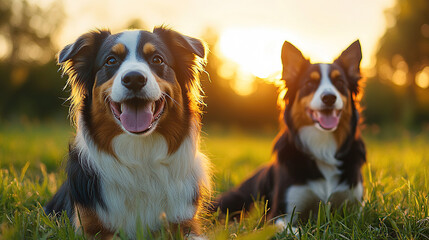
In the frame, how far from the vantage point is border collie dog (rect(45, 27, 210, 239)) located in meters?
2.67

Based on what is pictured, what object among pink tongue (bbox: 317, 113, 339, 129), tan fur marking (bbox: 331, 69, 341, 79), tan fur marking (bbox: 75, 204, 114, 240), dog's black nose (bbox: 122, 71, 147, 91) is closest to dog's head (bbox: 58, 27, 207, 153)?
dog's black nose (bbox: 122, 71, 147, 91)

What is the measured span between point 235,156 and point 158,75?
6348mm

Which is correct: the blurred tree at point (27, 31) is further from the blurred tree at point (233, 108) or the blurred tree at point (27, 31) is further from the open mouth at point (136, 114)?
the open mouth at point (136, 114)

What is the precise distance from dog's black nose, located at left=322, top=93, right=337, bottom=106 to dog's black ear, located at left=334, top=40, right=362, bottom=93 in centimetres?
52

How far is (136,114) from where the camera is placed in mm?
2709

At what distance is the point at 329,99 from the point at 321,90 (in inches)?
5.4

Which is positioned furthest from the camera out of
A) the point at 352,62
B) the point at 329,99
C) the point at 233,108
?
the point at 233,108

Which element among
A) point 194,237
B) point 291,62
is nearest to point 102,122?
point 194,237

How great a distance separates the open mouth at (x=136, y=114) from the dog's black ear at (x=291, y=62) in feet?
6.65

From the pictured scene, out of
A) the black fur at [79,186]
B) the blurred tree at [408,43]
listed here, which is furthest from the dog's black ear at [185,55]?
the blurred tree at [408,43]

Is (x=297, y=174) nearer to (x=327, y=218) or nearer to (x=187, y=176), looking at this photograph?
(x=327, y=218)

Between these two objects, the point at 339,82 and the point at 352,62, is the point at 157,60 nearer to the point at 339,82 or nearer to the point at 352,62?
the point at 339,82

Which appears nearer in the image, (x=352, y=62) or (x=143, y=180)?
(x=143, y=180)

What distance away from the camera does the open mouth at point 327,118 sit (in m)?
3.85
